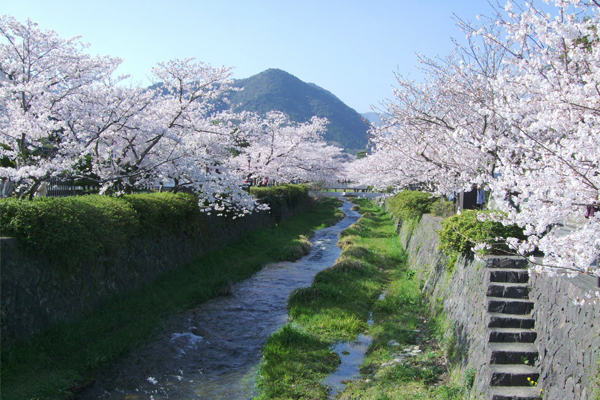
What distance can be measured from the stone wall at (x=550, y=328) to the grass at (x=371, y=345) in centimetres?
53

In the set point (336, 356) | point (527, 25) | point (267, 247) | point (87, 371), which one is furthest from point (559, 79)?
point (267, 247)

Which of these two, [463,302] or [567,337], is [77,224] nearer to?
[463,302]

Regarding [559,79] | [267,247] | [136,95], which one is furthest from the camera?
[267,247]

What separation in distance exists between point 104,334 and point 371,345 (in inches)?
210

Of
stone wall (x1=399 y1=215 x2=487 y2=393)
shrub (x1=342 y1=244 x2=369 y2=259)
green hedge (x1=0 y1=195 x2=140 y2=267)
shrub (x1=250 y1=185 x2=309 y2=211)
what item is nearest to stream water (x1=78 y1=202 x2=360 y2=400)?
green hedge (x1=0 y1=195 x2=140 y2=267)

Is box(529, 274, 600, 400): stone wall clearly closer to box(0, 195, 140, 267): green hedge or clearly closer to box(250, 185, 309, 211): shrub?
box(0, 195, 140, 267): green hedge

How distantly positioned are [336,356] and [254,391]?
1983mm

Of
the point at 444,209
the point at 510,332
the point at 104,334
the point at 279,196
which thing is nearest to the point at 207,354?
the point at 104,334

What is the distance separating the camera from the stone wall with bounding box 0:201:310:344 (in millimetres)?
6590

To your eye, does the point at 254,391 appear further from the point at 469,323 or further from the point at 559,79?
the point at 559,79

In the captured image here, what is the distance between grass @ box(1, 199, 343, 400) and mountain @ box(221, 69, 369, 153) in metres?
149

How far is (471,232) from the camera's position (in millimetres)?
7832

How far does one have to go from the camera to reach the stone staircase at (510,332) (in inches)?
208

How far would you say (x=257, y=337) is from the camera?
9.16 m
